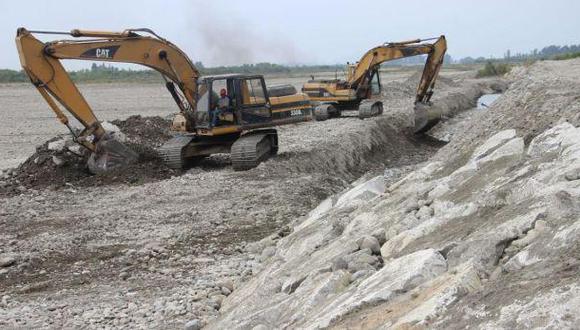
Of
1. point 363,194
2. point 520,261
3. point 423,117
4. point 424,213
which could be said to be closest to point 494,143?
point 363,194

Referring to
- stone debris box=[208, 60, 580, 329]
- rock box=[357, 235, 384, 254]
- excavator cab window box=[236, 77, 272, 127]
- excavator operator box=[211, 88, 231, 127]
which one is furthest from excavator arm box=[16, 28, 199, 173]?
rock box=[357, 235, 384, 254]

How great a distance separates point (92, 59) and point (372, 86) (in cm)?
1271

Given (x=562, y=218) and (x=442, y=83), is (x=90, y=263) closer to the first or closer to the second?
(x=562, y=218)

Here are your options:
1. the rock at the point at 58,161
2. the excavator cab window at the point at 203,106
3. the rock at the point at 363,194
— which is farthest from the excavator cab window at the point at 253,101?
the rock at the point at 363,194

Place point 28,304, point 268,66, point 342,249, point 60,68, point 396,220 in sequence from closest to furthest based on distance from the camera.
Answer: point 342,249, point 396,220, point 28,304, point 60,68, point 268,66

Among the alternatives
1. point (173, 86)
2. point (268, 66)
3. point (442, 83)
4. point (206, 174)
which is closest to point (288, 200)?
point (206, 174)

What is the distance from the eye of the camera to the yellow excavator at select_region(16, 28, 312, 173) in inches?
521

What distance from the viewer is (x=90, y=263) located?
8711 millimetres

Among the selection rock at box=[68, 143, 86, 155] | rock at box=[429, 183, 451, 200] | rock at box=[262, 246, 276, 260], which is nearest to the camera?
rock at box=[429, 183, 451, 200]

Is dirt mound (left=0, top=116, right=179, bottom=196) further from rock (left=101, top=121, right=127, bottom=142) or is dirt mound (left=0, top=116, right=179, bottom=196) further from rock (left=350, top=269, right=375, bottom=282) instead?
rock (left=350, top=269, right=375, bottom=282)

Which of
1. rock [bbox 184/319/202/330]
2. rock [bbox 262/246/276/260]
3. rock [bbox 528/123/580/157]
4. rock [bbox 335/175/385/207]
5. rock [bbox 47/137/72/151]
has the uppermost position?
rock [bbox 528/123/580/157]

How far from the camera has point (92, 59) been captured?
13680 mm

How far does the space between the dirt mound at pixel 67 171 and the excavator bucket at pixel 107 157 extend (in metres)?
0.18

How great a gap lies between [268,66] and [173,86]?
106 m
